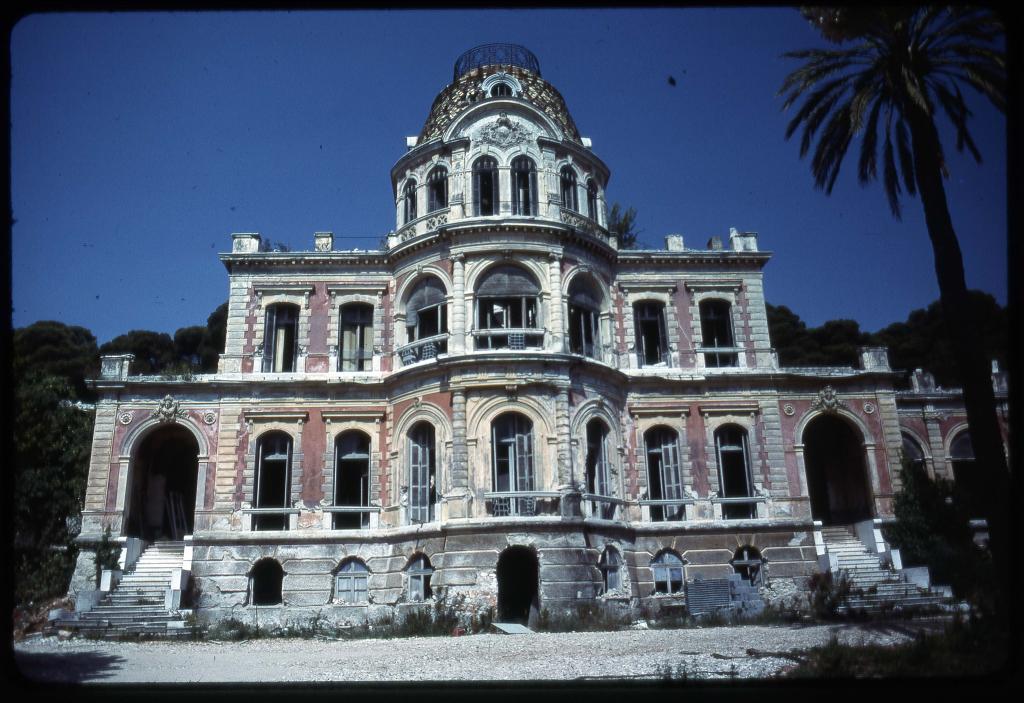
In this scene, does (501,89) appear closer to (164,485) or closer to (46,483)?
(164,485)

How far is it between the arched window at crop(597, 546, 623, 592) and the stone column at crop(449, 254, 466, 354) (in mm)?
6407

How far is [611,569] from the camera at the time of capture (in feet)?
70.5

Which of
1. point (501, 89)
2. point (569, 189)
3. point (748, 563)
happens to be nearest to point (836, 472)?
point (748, 563)

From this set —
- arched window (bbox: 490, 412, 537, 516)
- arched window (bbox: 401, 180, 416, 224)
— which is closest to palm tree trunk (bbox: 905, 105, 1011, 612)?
arched window (bbox: 490, 412, 537, 516)

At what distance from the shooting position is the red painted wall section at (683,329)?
24.9m

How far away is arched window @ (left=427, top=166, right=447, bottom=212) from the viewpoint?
24625 mm

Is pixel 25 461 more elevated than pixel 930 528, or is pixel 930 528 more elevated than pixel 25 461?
pixel 25 461

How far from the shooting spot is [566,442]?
21281mm

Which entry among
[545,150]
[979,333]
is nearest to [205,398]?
[545,150]

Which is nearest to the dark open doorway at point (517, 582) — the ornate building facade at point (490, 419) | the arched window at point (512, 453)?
the ornate building facade at point (490, 419)

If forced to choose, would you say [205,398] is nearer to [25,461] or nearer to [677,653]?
[25,461]

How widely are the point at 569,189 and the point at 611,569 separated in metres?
10.8

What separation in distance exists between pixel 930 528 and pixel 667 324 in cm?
900

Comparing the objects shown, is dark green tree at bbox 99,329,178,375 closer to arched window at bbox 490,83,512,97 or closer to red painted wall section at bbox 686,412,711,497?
arched window at bbox 490,83,512,97
